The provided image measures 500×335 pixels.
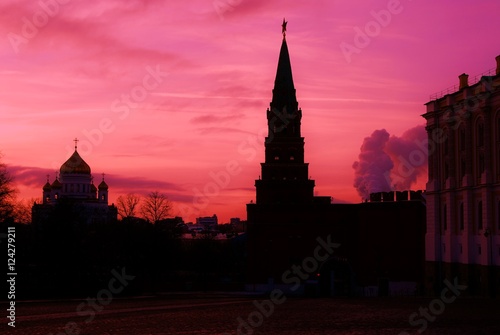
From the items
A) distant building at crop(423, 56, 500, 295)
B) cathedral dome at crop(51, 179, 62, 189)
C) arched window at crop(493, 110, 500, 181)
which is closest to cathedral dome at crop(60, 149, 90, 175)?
cathedral dome at crop(51, 179, 62, 189)

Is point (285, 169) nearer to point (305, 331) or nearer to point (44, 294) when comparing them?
point (44, 294)

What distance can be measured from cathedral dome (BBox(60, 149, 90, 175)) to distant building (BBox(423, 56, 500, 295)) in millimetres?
110389

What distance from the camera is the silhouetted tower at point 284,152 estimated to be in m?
95.6

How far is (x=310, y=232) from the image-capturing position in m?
92.6

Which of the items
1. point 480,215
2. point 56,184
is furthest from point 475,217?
point 56,184

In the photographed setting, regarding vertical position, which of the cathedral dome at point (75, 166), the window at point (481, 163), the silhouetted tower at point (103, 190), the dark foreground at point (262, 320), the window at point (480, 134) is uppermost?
the cathedral dome at point (75, 166)

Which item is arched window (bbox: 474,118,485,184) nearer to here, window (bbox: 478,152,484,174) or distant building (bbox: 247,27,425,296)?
window (bbox: 478,152,484,174)

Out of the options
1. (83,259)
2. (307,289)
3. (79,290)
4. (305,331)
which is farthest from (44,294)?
(307,289)

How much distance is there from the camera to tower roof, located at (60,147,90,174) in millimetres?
165125

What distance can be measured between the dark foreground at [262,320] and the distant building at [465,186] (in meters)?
18.5

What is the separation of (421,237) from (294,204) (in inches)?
599

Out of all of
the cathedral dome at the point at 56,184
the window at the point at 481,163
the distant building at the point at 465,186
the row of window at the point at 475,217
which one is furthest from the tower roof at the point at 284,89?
the cathedral dome at the point at 56,184

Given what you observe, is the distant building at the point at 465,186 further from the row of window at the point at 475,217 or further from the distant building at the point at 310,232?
the distant building at the point at 310,232

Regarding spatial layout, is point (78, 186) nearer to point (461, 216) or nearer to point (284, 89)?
point (284, 89)
